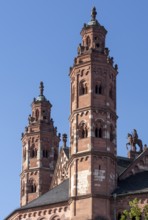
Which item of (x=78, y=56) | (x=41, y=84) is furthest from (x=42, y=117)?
(x=78, y=56)

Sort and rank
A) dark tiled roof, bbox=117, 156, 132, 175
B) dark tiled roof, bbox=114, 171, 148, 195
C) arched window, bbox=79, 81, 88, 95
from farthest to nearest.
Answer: dark tiled roof, bbox=117, 156, 132, 175 → arched window, bbox=79, 81, 88, 95 → dark tiled roof, bbox=114, 171, 148, 195

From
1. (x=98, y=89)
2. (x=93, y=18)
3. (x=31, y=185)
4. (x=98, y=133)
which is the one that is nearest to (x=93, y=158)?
(x=98, y=133)

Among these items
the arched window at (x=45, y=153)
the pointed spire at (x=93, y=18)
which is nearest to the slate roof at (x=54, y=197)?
the arched window at (x=45, y=153)

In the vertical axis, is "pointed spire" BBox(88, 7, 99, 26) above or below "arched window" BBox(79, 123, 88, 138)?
above

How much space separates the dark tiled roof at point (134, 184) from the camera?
59259 millimetres

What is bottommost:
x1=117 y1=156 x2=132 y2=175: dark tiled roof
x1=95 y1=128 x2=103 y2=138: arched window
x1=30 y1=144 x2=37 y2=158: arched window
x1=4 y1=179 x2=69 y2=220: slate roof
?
x1=4 y1=179 x2=69 y2=220: slate roof

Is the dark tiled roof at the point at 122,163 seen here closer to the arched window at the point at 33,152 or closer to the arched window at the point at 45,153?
the arched window at the point at 45,153

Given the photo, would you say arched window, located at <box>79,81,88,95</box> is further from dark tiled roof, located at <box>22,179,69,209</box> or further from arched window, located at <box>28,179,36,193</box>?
arched window, located at <box>28,179,36,193</box>

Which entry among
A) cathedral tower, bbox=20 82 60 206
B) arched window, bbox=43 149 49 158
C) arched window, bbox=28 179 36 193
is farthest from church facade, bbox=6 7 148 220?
arched window, bbox=43 149 49 158

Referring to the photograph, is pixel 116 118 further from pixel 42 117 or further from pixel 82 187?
pixel 42 117

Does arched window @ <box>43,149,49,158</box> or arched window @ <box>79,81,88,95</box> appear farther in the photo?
arched window @ <box>43,149,49,158</box>

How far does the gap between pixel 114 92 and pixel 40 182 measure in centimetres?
1766

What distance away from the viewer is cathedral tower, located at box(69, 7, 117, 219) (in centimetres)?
5856

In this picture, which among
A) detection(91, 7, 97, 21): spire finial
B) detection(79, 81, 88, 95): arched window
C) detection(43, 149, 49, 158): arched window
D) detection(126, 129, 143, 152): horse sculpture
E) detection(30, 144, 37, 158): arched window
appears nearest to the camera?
detection(79, 81, 88, 95): arched window
